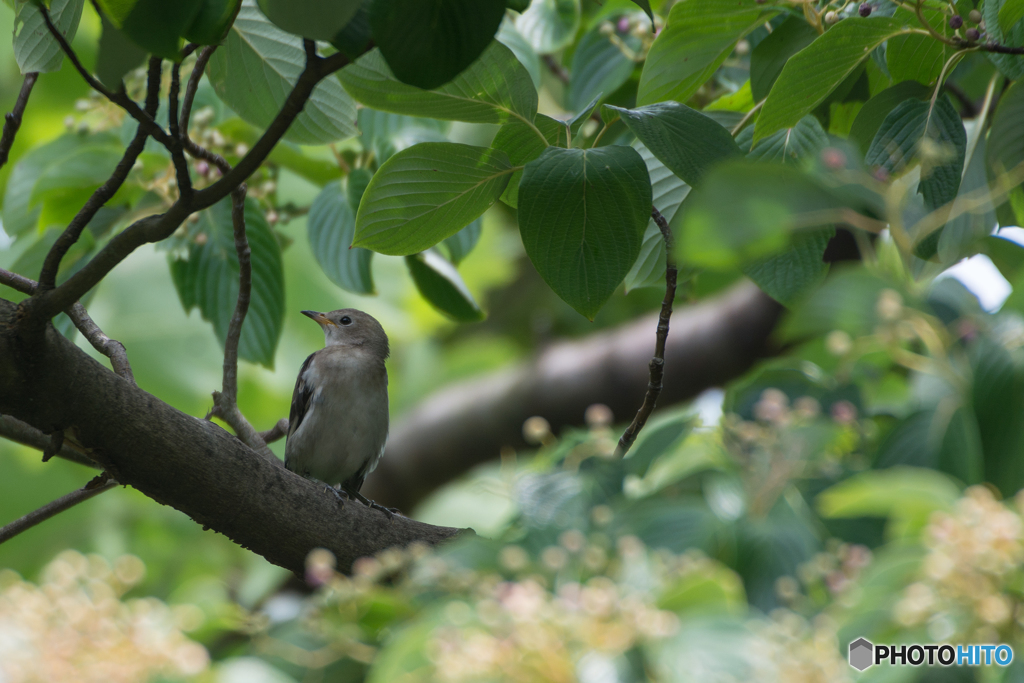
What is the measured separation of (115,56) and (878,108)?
6.94 ft

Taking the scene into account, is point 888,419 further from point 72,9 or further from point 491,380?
point 491,380

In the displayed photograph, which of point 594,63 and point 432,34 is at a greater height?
point 594,63

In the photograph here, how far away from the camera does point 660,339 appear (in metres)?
2.60

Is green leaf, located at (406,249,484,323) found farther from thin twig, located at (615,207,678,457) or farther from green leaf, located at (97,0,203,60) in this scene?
green leaf, located at (97,0,203,60)

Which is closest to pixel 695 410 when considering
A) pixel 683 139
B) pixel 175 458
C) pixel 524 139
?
pixel 683 139

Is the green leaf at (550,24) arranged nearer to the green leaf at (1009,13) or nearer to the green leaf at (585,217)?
the green leaf at (585,217)

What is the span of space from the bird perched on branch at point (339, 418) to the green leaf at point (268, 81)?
88.3 inches

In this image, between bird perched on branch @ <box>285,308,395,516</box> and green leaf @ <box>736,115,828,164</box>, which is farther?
bird perched on branch @ <box>285,308,395,516</box>

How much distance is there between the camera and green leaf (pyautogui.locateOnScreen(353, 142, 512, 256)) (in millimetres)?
2289

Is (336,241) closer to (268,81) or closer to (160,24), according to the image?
(268,81)

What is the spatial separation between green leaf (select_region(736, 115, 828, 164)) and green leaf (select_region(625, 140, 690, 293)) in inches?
10.6

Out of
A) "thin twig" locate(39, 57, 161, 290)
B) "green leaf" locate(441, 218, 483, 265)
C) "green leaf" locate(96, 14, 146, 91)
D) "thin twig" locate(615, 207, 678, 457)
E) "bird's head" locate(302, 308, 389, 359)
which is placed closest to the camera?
"green leaf" locate(96, 14, 146, 91)

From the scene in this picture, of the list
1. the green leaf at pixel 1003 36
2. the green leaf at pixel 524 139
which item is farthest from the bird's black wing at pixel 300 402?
the green leaf at pixel 1003 36

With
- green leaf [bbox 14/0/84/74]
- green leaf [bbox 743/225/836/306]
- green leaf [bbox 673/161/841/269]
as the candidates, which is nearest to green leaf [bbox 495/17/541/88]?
green leaf [bbox 743/225/836/306]
